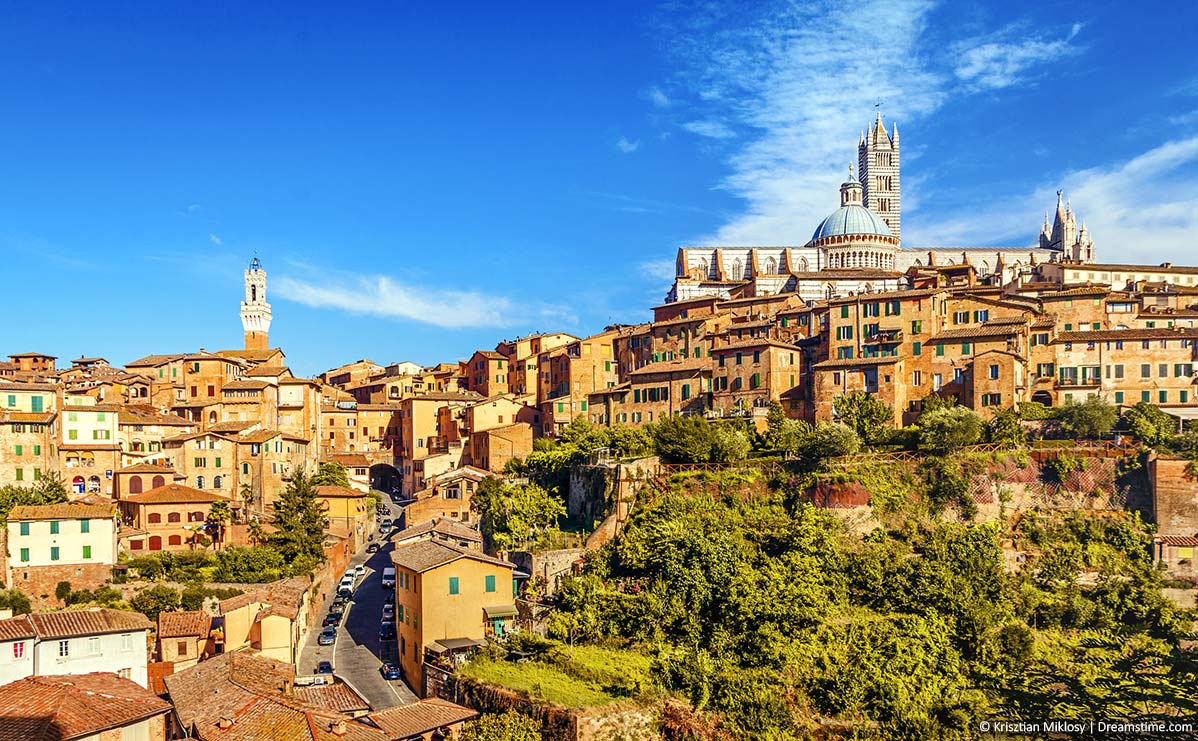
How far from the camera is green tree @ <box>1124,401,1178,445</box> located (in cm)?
5028

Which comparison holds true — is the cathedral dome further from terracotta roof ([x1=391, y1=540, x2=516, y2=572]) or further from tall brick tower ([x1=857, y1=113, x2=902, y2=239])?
terracotta roof ([x1=391, y1=540, x2=516, y2=572])

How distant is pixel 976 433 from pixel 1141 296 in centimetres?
2888

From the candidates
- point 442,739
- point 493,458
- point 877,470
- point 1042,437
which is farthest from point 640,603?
point 493,458

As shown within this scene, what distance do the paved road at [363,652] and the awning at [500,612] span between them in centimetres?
411

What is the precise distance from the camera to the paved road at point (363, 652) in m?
39.2

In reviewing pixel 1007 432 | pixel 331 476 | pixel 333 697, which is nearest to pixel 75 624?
pixel 333 697

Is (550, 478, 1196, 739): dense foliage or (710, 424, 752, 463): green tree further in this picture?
(710, 424, 752, 463): green tree

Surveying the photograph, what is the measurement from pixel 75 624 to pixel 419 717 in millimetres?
15935

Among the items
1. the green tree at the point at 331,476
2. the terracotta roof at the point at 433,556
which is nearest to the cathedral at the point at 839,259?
the green tree at the point at 331,476

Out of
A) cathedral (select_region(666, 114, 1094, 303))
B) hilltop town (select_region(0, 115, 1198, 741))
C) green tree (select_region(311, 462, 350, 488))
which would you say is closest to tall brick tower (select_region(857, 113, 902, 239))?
cathedral (select_region(666, 114, 1094, 303))

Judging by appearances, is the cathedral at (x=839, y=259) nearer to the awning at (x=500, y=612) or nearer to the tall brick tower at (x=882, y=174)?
the tall brick tower at (x=882, y=174)

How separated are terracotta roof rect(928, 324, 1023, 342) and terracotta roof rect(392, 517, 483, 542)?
26961mm

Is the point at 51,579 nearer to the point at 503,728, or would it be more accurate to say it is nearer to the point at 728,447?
the point at 503,728

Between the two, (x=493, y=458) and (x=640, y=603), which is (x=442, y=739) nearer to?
(x=640, y=603)
